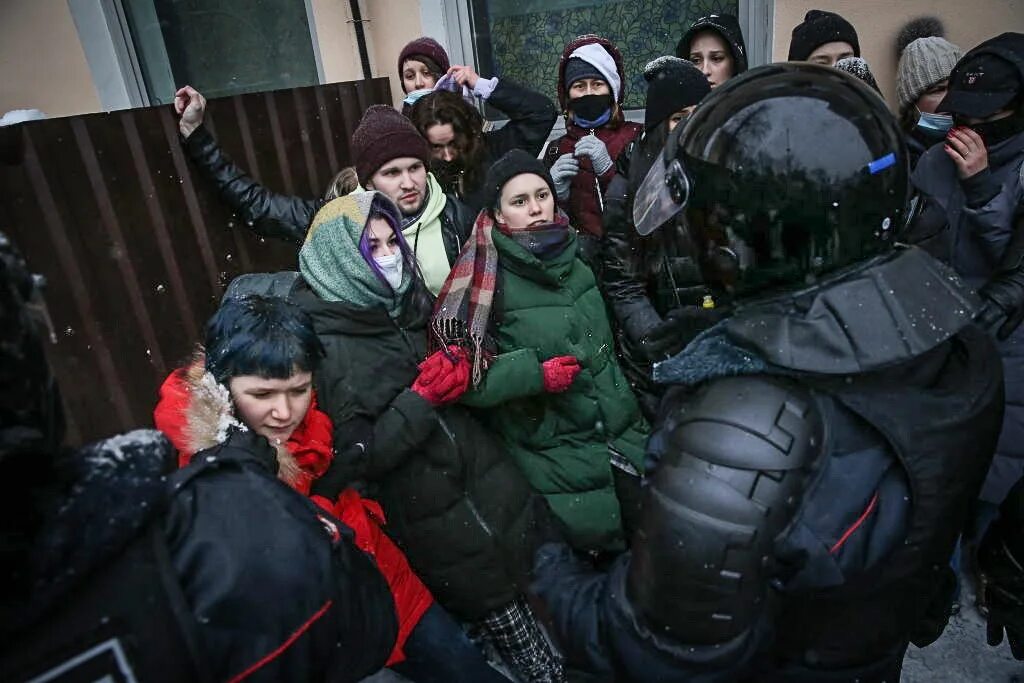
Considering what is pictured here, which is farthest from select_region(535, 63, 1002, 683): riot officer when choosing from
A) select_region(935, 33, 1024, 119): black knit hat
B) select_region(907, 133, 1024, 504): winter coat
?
select_region(935, 33, 1024, 119): black knit hat

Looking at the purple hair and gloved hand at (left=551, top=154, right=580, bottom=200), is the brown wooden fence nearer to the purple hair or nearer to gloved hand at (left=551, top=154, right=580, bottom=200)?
the purple hair

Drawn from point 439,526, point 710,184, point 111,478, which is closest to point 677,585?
point 710,184

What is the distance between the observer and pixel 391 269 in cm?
206

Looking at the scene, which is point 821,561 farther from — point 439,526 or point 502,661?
point 502,661

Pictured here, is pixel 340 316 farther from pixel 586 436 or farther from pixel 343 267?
pixel 586 436

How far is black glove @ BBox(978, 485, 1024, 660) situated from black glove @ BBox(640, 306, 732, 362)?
846 mm

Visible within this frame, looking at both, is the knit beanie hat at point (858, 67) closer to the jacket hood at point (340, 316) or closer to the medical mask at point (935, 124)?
the medical mask at point (935, 124)

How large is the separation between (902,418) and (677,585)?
1.47 ft

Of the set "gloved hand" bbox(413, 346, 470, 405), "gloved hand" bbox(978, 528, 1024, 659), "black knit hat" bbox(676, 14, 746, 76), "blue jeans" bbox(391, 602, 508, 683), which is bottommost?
"blue jeans" bbox(391, 602, 508, 683)

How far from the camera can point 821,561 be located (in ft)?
3.22

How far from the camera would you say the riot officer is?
0.96 meters

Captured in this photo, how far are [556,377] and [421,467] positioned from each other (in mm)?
532

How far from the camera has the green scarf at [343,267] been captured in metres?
1.92

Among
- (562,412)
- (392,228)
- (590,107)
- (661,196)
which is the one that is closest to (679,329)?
(661,196)
